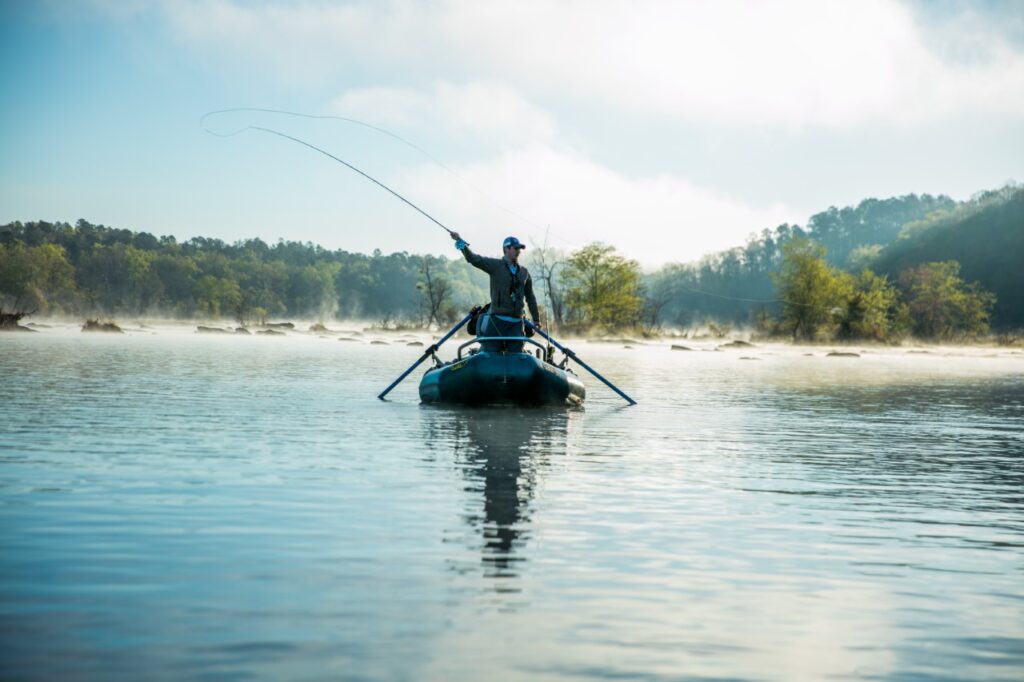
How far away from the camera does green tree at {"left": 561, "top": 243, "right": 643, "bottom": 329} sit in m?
86.0

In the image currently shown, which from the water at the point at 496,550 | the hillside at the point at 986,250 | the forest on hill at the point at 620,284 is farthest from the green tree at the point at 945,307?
the water at the point at 496,550

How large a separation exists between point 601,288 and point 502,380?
232ft

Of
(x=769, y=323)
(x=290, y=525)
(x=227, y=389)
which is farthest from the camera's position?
(x=769, y=323)

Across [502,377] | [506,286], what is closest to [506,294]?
[506,286]

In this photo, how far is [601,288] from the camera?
3477 inches

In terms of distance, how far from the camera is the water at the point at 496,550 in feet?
16.0

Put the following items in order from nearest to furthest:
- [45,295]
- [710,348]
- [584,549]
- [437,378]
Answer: [584,549]
[437,378]
[710,348]
[45,295]

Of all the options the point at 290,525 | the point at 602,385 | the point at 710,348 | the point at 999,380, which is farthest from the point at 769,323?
the point at 290,525

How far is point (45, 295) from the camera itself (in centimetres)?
12500

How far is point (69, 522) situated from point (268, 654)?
3525 mm

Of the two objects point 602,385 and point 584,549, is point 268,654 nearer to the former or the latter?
point 584,549

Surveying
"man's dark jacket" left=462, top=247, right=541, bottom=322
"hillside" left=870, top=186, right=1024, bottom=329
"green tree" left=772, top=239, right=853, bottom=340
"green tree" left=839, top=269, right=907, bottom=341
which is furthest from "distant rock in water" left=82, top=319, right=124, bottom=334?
"hillside" left=870, top=186, right=1024, bottom=329

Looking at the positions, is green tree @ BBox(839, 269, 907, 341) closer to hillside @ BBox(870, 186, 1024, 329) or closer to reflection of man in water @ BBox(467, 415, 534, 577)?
hillside @ BBox(870, 186, 1024, 329)

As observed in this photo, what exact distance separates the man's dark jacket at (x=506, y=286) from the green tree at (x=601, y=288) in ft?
216
